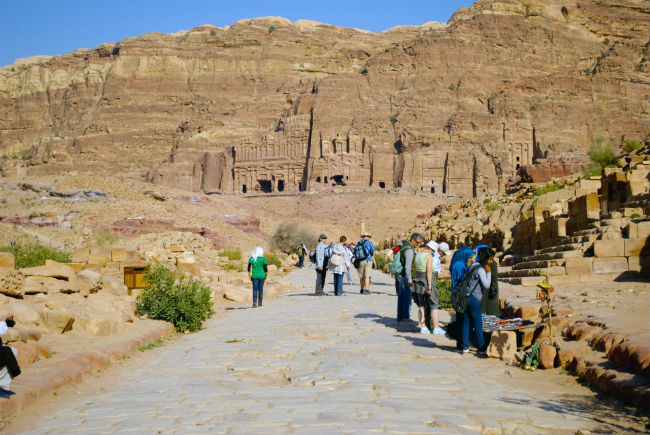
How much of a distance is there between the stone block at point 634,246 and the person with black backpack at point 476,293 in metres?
6.80

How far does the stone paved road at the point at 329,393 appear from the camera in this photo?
18.1 feet

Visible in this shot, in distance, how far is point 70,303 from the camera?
1106 centimetres

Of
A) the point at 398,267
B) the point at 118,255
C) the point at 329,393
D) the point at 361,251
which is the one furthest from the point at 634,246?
the point at 118,255

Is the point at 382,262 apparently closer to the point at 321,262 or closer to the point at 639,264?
the point at 321,262

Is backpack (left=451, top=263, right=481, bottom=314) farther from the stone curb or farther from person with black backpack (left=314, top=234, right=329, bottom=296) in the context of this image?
person with black backpack (left=314, top=234, right=329, bottom=296)

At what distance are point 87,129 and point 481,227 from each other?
340 feet

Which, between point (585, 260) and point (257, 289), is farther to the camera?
point (257, 289)

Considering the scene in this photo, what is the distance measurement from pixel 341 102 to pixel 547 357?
88.1 m

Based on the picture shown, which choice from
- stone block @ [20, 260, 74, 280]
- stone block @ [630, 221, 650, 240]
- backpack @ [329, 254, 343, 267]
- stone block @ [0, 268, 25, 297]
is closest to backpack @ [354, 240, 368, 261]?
backpack @ [329, 254, 343, 267]

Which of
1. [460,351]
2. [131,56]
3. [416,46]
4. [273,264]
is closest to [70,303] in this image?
[460,351]

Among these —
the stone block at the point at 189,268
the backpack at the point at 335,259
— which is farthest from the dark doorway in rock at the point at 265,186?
the backpack at the point at 335,259

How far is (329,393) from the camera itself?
6.57 meters

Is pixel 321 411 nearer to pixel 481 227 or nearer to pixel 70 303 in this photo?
pixel 70 303

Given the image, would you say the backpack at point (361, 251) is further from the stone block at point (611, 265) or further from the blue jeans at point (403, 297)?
the stone block at point (611, 265)
